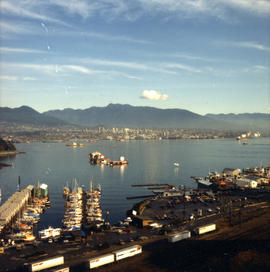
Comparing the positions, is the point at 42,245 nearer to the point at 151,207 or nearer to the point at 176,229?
the point at 176,229

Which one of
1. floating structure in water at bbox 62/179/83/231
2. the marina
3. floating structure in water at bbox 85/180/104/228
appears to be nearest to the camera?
the marina

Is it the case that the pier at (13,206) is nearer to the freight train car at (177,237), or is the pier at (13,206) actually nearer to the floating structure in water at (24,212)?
the floating structure in water at (24,212)

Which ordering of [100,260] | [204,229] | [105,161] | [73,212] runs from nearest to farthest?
1. [100,260]
2. [204,229]
3. [73,212]
4. [105,161]

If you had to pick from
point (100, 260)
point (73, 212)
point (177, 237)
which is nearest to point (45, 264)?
point (100, 260)

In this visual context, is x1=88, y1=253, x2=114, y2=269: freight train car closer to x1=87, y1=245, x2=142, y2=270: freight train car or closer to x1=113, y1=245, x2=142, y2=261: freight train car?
x1=87, y1=245, x2=142, y2=270: freight train car

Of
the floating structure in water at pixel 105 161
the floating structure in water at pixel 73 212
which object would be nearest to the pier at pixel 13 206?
the floating structure in water at pixel 73 212

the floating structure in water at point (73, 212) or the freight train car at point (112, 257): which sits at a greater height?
the freight train car at point (112, 257)

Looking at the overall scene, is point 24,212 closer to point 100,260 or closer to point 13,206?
point 13,206

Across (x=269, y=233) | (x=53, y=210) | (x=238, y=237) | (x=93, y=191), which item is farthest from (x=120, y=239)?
(x=93, y=191)

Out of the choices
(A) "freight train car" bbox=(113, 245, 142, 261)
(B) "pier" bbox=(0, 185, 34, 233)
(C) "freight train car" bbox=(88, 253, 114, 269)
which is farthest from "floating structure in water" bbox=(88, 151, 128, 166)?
(C) "freight train car" bbox=(88, 253, 114, 269)
